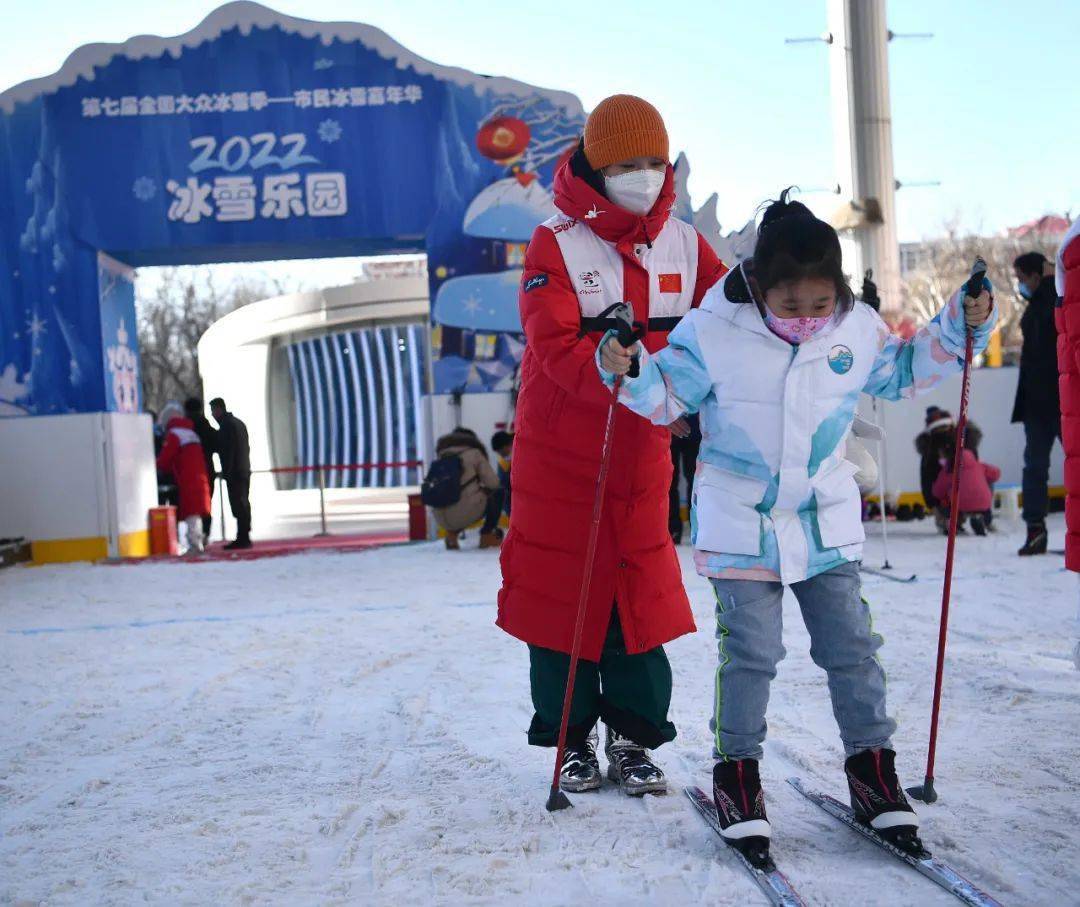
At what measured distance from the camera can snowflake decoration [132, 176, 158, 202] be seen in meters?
9.95

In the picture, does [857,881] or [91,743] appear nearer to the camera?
[857,881]

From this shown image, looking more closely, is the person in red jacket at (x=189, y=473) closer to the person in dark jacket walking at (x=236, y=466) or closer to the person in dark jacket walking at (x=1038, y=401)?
the person in dark jacket walking at (x=236, y=466)

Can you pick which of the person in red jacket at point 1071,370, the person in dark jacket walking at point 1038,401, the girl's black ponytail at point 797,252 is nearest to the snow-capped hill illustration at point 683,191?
the person in dark jacket walking at point 1038,401

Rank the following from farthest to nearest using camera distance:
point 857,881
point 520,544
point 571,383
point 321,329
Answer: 1. point 321,329
2. point 520,544
3. point 571,383
4. point 857,881

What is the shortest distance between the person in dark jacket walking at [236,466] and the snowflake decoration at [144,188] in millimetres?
1930

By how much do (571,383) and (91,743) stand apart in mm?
1944

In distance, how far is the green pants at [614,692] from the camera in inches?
113

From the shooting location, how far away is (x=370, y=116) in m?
10.1

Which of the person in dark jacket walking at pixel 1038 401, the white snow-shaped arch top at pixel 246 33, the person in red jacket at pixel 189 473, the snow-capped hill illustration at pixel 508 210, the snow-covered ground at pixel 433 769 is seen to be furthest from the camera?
the person in red jacket at pixel 189 473

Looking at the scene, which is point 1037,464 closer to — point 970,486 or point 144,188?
point 970,486

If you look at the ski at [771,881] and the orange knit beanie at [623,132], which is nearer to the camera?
the ski at [771,881]

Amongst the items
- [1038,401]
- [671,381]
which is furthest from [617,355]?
[1038,401]

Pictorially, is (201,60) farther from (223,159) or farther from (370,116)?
(370,116)

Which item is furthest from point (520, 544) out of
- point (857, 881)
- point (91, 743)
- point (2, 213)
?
point (2, 213)
